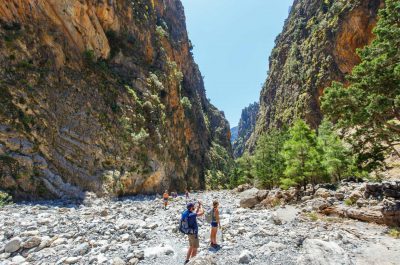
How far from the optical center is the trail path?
884 cm

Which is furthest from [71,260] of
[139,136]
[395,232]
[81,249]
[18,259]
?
[139,136]

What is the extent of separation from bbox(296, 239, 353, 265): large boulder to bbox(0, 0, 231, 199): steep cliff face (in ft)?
69.9

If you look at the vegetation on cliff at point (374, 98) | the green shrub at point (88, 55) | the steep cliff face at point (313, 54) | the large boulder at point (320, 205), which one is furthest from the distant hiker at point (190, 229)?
Answer: the steep cliff face at point (313, 54)

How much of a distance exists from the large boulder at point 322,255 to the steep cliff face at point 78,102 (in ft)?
69.9

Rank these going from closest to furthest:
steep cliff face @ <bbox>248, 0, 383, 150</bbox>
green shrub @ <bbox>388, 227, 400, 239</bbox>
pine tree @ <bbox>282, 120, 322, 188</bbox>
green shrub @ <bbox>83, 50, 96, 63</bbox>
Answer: green shrub @ <bbox>388, 227, 400, 239</bbox> < pine tree @ <bbox>282, 120, 322, 188</bbox> < green shrub @ <bbox>83, 50, 96, 63</bbox> < steep cliff face @ <bbox>248, 0, 383, 150</bbox>

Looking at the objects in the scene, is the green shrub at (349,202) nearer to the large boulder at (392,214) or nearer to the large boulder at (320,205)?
the large boulder at (320,205)

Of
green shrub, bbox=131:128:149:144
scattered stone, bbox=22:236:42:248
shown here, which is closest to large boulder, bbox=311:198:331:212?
Answer: scattered stone, bbox=22:236:42:248

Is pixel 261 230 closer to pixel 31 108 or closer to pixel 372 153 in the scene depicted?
pixel 372 153

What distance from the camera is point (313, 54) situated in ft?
245

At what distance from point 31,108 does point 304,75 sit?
6882 centimetres

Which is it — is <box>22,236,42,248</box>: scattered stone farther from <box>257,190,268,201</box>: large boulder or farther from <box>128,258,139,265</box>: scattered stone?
<box>257,190,268,201</box>: large boulder

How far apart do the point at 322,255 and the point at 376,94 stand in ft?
28.9

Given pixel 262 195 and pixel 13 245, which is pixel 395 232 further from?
pixel 13 245

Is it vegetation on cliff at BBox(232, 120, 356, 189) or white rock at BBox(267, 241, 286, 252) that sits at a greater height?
vegetation on cliff at BBox(232, 120, 356, 189)
